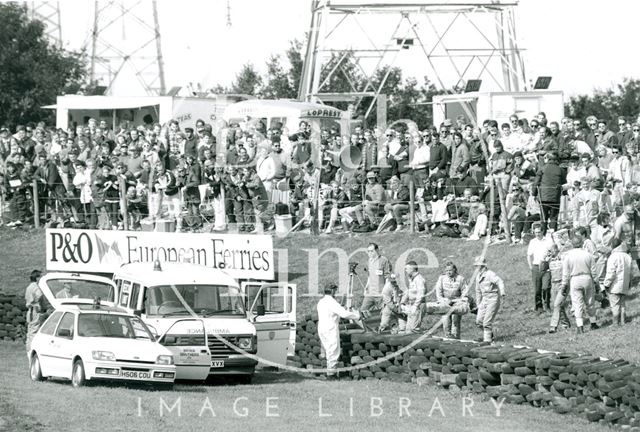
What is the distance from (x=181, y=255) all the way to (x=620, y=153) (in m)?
10.1

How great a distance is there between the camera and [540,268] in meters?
23.0

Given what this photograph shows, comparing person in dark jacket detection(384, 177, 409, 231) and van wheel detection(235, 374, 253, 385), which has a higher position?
person in dark jacket detection(384, 177, 409, 231)

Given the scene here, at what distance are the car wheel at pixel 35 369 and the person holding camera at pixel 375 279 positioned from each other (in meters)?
6.65

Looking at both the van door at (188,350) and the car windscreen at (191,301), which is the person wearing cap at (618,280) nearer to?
the car windscreen at (191,301)

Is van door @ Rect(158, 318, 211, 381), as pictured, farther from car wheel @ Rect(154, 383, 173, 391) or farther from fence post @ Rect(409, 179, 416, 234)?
fence post @ Rect(409, 179, 416, 234)

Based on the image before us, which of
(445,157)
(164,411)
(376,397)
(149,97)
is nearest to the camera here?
(164,411)

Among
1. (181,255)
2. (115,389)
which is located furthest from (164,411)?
(181,255)

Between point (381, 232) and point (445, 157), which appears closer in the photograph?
→ point (445, 157)

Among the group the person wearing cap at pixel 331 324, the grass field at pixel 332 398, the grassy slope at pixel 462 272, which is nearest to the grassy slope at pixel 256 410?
the grass field at pixel 332 398

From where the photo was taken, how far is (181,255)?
28.6 metres

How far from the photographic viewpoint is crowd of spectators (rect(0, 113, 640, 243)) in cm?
2520

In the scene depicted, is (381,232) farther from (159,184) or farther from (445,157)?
(159,184)

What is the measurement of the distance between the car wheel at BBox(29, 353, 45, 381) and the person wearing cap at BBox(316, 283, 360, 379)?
4.92 meters

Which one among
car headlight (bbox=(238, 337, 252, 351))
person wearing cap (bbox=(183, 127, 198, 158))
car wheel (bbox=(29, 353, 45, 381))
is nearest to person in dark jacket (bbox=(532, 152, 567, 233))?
car headlight (bbox=(238, 337, 252, 351))
